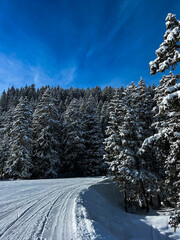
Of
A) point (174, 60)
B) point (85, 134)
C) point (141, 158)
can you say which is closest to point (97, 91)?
point (85, 134)

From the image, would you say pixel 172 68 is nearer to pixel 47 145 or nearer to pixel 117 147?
pixel 117 147

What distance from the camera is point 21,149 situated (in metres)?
21.2

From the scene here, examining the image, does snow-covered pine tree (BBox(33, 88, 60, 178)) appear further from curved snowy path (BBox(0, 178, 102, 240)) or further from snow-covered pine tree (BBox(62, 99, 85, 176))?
curved snowy path (BBox(0, 178, 102, 240))

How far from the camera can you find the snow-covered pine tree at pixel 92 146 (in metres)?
25.8

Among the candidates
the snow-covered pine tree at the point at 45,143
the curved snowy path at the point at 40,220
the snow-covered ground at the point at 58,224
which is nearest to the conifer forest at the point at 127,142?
the snow-covered pine tree at the point at 45,143

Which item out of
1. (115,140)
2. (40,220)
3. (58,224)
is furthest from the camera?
(115,140)

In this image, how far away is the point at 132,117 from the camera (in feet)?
48.0

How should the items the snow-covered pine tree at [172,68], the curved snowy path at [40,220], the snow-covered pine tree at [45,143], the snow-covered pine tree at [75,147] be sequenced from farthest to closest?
the snow-covered pine tree at [75,147], the snow-covered pine tree at [45,143], the snow-covered pine tree at [172,68], the curved snowy path at [40,220]

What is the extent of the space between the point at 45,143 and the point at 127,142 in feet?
45.5

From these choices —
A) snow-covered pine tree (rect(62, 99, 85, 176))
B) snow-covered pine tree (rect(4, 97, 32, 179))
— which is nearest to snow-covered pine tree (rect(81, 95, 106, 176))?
snow-covered pine tree (rect(62, 99, 85, 176))

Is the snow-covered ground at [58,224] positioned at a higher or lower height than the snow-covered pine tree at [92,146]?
lower

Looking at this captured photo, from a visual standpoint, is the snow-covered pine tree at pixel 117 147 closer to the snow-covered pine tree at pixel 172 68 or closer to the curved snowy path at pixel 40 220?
the curved snowy path at pixel 40 220

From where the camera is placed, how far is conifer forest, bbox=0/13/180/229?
5914 mm

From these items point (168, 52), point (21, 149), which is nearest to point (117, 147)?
point (168, 52)
